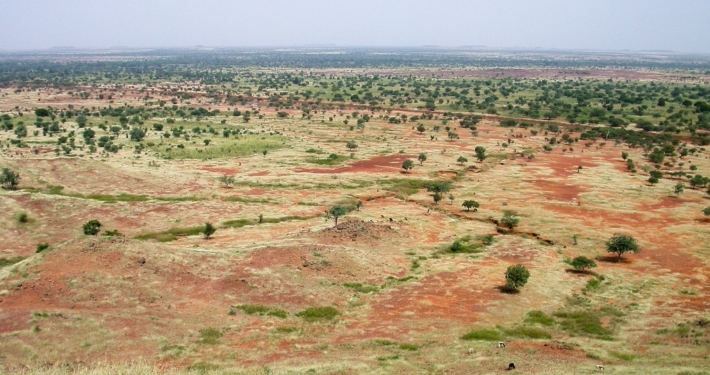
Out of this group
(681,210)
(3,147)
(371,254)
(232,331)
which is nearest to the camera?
(232,331)

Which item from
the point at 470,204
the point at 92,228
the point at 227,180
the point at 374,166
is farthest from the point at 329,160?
the point at 92,228

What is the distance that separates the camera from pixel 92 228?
46438 millimetres

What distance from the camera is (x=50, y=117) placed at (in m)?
118

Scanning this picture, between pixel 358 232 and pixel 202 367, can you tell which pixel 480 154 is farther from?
pixel 202 367

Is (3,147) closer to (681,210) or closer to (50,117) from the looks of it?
(50,117)

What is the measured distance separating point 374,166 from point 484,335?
173 feet

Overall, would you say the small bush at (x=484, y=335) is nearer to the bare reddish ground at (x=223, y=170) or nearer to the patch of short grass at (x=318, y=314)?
the patch of short grass at (x=318, y=314)

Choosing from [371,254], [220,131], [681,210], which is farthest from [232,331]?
[220,131]

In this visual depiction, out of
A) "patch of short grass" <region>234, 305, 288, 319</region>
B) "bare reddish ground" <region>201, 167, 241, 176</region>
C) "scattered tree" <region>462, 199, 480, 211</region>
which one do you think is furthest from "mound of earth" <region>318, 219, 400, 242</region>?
"bare reddish ground" <region>201, 167, 241, 176</region>

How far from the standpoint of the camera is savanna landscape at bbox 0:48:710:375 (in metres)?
25.2

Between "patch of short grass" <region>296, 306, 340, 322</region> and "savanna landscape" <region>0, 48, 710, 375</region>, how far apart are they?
0.45ft

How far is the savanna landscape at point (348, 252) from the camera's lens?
25234 mm

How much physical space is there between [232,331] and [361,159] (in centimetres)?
5834

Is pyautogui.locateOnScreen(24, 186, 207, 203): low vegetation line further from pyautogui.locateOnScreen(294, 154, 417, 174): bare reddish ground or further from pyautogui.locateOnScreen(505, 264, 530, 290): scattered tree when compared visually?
pyautogui.locateOnScreen(505, 264, 530, 290): scattered tree
